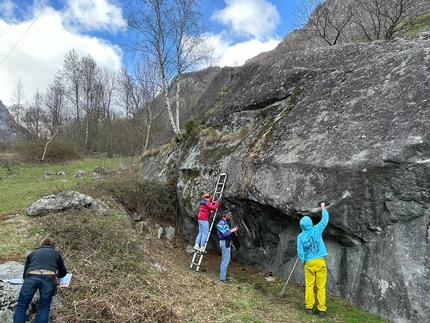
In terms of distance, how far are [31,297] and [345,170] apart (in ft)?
21.9

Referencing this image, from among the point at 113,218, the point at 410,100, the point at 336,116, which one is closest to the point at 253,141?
the point at 336,116

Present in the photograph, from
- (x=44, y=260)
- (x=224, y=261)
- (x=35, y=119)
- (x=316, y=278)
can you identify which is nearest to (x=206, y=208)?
(x=224, y=261)

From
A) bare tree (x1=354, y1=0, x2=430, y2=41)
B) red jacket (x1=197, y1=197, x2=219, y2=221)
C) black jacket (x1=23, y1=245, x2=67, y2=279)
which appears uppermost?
→ bare tree (x1=354, y1=0, x2=430, y2=41)

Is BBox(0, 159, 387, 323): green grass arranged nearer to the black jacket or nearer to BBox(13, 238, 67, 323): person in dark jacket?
BBox(13, 238, 67, 323): person in dark jacket

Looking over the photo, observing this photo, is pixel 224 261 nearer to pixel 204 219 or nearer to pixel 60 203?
pixel 204 219

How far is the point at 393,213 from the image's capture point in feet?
21.1

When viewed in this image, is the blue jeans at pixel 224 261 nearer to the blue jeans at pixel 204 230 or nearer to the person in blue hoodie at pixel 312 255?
the blue jeans at pixel 204 230

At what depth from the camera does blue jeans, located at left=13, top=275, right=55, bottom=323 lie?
5055mm

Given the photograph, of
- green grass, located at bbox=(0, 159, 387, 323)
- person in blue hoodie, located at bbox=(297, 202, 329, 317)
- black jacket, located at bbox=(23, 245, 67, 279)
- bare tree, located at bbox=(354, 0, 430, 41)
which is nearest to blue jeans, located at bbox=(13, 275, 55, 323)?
black jacket, located at bbox=(23, 245, 67, 279)

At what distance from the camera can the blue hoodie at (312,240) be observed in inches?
267

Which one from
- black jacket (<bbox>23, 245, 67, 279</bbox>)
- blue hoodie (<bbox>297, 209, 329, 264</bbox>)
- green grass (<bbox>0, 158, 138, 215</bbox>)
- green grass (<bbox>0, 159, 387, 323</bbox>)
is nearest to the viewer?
black jacket (<bbox>23, 245, 67, 279</bbox>)

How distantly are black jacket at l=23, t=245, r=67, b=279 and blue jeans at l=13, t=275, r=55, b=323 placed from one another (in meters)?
0.17

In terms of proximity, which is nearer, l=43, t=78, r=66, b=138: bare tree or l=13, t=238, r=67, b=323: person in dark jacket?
l=13, t=238, r=67, b=323: person in dark jacket

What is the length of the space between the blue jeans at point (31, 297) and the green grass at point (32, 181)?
7.11 metres
